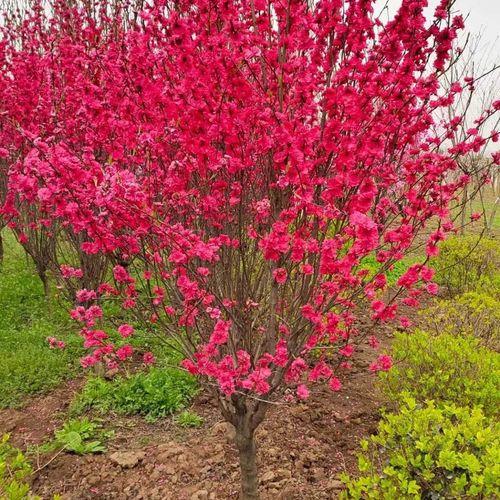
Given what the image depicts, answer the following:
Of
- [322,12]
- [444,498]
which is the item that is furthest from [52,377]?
[322,12]

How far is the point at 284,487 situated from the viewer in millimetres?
3334

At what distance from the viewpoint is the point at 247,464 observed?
3.04 meters

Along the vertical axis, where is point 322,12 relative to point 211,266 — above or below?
above

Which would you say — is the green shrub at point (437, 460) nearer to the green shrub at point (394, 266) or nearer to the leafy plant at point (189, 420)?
the leafy plant at point (189, 420)

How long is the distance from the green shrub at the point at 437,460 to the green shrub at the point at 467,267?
500cm

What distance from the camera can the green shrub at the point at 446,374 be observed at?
3498mm

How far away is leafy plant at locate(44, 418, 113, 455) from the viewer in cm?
381

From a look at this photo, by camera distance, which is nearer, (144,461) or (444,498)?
(444,498)

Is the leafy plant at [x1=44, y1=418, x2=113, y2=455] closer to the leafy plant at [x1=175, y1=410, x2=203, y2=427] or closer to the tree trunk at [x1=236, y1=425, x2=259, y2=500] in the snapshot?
the leafy plant at [x1=175, y1=410, x2=203, y2=427]

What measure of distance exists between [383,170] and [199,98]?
1242 millimetres

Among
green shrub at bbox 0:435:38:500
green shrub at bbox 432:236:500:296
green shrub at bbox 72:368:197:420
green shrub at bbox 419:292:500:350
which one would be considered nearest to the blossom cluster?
green shrub at bbox 0:435:38:500

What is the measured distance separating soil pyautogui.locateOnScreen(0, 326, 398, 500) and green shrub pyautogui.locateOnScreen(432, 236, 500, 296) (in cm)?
368

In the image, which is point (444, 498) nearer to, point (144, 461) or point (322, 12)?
point (144, 461)

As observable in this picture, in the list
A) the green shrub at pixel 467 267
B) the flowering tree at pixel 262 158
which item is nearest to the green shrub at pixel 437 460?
the flowering tree at pixel 262 158
